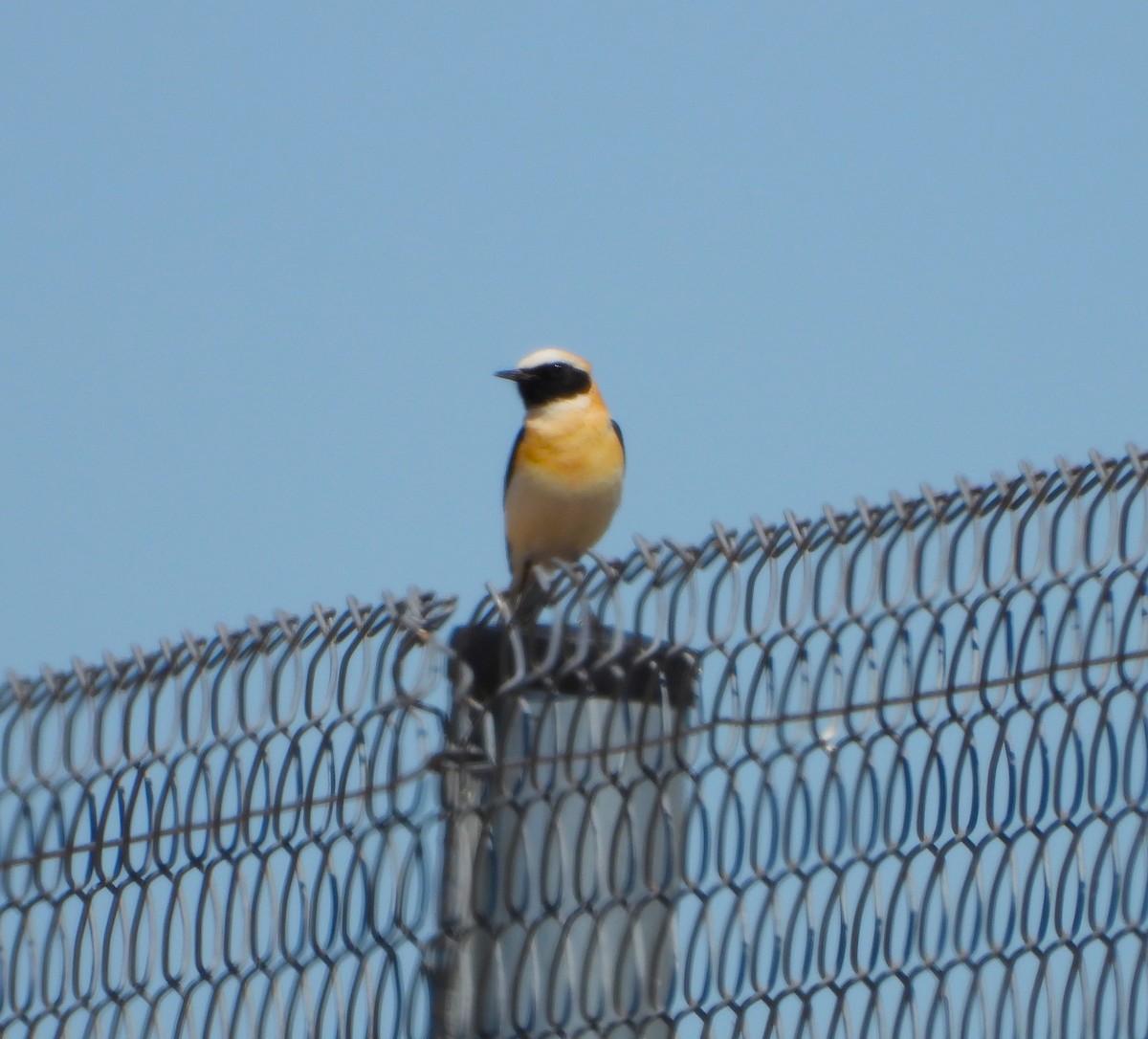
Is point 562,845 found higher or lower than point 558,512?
lower

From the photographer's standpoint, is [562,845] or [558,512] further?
[558,512]

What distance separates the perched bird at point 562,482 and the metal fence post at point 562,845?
285 cm

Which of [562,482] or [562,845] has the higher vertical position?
[562,482]

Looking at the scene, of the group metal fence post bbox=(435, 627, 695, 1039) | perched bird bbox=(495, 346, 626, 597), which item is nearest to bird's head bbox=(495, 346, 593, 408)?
perched bird bbox=(495, 346, 626, 597)

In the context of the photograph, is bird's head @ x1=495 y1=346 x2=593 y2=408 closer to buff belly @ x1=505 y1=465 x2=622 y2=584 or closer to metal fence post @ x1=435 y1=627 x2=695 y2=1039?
buff belly @ x1=505 y1=465 x2=622 y2=584

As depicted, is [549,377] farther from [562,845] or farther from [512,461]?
[562,845]

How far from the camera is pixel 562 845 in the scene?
2961 millimetres

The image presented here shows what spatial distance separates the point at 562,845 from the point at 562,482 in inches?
120

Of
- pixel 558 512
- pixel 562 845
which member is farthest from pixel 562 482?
pixel 562 845

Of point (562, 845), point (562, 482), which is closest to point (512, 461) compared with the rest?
point (562, 482)

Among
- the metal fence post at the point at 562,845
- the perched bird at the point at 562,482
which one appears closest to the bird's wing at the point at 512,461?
the perched bird at the point at 562,482

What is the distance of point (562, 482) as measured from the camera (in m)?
5.96

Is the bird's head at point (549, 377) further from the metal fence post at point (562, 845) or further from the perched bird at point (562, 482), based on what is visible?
the metal fence post at point (562, 845)

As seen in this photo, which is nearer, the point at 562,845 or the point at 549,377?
the point at 562,845
